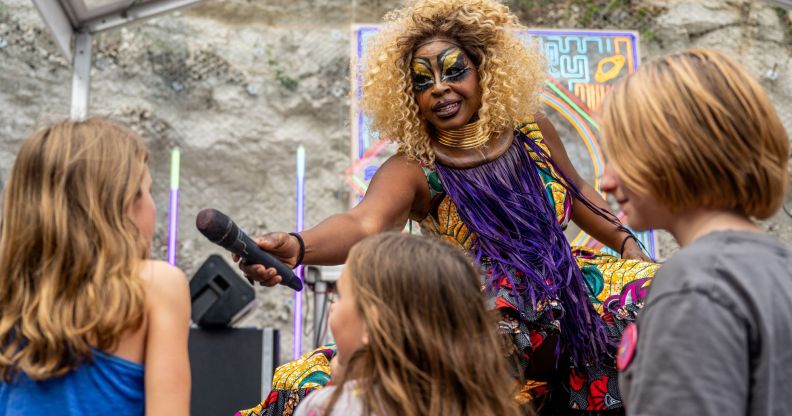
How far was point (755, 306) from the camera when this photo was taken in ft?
4.20

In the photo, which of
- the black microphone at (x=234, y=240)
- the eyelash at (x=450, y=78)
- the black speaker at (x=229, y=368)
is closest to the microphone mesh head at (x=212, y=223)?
the black microphone at (x=234, y=240)

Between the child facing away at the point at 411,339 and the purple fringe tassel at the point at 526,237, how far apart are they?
661 millimetres

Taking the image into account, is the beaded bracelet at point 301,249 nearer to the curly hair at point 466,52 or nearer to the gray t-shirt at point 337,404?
the curly hair at point 466,52

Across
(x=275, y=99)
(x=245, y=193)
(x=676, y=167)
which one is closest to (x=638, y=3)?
(x=275, y=99)

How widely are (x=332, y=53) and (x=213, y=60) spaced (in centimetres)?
103

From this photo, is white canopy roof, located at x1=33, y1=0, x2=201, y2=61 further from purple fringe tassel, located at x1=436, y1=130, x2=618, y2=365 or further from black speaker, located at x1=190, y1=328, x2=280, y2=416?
purple fringe tassel, located at x1=436, y1=130, x2=618, y2=365

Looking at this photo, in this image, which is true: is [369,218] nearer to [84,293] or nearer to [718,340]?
[84,293]

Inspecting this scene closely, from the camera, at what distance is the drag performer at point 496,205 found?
2.30 m

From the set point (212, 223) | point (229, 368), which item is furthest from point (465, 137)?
point (229, 368)

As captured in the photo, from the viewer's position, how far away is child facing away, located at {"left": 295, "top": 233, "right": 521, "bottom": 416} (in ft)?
5.19

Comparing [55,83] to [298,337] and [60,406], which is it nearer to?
[298,337]

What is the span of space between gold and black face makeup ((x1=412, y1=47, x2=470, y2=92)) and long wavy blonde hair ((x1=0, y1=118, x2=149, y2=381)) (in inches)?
45.8

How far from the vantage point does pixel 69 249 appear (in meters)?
1.70

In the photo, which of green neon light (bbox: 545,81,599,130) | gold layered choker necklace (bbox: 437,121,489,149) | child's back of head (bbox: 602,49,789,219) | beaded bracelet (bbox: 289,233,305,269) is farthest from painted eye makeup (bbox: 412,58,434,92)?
green neon light (bbox: 545,81,599,130)
